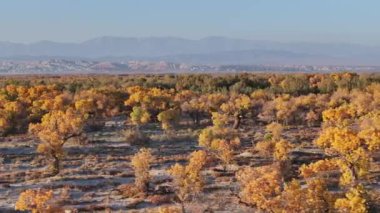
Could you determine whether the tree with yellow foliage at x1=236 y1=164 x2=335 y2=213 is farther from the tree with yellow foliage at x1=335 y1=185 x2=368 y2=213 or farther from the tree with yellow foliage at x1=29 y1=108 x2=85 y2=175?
the tree with yellow foliage at x1=29 y1=108 x2=85 y2=175

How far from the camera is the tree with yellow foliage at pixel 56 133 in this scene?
4641 cm

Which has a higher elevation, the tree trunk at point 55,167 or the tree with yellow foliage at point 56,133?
the tree with yellow foliage at point 56,133

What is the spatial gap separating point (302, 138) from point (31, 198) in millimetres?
34421

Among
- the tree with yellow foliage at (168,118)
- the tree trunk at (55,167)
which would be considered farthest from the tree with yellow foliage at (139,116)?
the tree trunk at (55,167)

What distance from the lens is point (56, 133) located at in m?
47.3

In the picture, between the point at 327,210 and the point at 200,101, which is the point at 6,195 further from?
the point at 200,101

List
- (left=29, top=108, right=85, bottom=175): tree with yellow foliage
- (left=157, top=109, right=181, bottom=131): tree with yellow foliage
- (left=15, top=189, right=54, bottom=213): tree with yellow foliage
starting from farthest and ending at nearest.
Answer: (left=157, top=109, right=181, bottom=131): tree with yellow foliage
(left=29, top=108, right=85, bottom=175): tree with yellow foliage
(left=15, top=189, right=54, bottom=213): tree with yellow foliage

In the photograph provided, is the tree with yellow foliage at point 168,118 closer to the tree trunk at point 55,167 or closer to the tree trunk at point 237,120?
the tree trunk at point 237,120

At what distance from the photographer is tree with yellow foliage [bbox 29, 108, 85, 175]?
46406 mm

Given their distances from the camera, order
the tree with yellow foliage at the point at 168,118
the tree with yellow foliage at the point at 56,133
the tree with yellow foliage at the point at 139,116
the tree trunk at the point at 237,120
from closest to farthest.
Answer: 1. the tree with yellow foliage at the point at 56,133
2. the tree with yellow foliage at the point at 168,118
3. the tree with yellow foliage at the point at 139,116
4. the tree trunk at the point at 237,120

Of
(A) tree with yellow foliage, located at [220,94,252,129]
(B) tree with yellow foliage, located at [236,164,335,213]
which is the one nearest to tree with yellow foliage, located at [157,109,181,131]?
(A) tree with yellow foliage, located at [220,94,252,129]

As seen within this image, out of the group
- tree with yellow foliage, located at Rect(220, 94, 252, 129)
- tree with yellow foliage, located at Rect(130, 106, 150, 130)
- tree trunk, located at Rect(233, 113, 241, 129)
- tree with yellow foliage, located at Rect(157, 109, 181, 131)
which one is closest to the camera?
tree with yellow foliage, located at Rect(157, 109, 181, 131)

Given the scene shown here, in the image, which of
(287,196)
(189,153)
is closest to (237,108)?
(189,153)

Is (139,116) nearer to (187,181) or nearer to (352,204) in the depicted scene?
(187,181)
